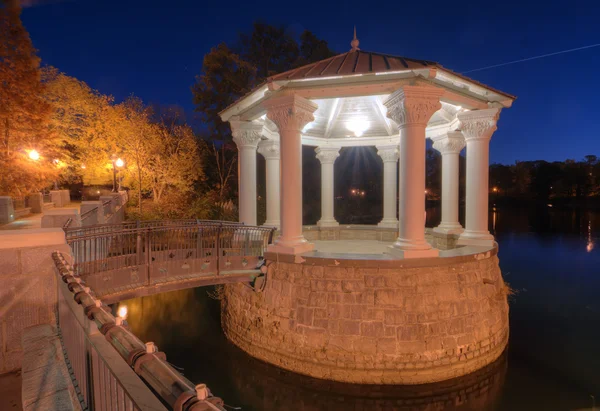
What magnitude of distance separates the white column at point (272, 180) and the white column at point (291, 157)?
384 centimetres

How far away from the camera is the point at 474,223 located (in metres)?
9.86

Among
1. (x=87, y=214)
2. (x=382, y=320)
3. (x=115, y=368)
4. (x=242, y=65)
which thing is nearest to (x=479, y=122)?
(x=382, y=320)

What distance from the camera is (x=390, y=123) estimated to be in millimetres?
12797

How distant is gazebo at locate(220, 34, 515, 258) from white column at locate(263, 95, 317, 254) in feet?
0.08

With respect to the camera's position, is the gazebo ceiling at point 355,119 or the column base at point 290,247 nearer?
the column base at point 290,247

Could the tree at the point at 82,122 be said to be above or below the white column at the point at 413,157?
above

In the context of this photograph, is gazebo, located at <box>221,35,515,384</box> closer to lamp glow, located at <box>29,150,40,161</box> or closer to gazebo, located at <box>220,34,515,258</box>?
gazebo, located at <box>220,34,515,258</box>

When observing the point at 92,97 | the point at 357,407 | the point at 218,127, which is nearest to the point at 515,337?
the point at 357,407

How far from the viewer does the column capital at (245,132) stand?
10922mm

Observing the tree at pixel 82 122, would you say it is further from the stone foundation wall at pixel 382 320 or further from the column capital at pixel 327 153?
the stone foundation wall at pixel 382 320

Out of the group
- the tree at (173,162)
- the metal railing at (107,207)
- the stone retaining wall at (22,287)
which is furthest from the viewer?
the tree at (173,162)

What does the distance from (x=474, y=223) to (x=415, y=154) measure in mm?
3495

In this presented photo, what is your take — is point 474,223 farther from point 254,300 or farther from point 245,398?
point 245,398

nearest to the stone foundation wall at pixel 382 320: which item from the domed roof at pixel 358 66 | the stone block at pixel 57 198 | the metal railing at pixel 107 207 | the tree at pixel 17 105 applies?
the domed roof at pixel 358 66
